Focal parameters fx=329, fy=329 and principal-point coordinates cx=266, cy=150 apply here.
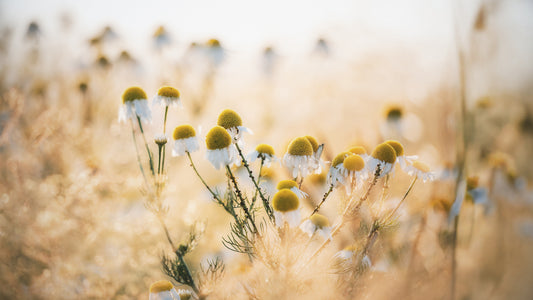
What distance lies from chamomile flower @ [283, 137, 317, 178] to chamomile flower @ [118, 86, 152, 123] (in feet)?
→ 1.74

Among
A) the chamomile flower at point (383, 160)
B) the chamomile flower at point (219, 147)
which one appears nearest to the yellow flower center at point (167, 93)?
the chamomile flower at point (219, 147)

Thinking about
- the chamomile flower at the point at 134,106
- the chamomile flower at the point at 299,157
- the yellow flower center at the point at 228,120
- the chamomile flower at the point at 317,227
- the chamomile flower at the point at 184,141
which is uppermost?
the chamomile flower at the point at 134,106

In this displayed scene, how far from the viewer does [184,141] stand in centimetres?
104

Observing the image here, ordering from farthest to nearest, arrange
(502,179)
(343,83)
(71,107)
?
1. (343,83)
2. (71,107)
3. (502,179)

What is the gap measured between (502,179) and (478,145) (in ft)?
1.79

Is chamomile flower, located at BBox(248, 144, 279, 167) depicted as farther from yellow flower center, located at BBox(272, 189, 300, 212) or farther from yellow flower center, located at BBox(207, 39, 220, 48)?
yellow flower center, located at BBox(207, 39, 220, 48)

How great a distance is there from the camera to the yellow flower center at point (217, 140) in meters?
0.91

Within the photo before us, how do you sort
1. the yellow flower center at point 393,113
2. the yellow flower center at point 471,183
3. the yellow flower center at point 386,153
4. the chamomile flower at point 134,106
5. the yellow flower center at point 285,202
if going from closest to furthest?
the yellow flower center at point 285,202
the yellow flower center at point 386,153
the chamomile flower at point 134,106
the yellow flower center at point 471,183
the yellow flower center at point 393,113

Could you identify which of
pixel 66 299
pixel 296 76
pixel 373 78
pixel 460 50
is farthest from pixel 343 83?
pixel 66 299

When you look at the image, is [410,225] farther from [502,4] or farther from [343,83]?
[343,83]

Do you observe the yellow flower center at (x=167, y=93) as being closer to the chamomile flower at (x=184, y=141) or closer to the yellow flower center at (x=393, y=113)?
the chamomile flower at (x=184, y=141)

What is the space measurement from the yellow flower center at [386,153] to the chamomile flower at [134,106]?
30.5 inches

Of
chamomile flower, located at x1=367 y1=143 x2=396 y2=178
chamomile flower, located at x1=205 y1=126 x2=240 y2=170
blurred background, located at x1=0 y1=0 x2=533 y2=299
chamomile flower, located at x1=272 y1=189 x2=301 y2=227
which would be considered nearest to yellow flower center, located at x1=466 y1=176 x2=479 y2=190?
blurred background, located at x1=0 y1=0 x2=533 y2=299

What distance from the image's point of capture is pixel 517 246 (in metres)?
2.41
